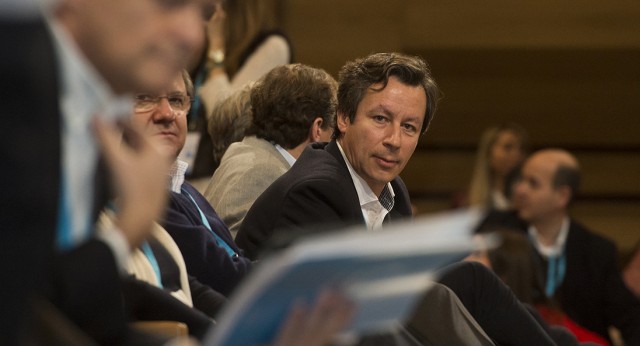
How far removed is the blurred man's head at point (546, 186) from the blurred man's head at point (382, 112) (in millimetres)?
2420

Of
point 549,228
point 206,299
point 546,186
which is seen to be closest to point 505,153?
point 546,186

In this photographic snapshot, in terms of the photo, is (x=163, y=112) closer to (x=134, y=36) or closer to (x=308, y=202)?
(x=308, y=202)

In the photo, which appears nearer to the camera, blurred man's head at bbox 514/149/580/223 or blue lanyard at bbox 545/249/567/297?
blue lanyard at bbox 545/249/567/297

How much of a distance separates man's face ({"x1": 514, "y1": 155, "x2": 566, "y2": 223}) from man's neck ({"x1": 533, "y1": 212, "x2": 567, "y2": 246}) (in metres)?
0.02

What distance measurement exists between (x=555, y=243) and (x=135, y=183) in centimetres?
444

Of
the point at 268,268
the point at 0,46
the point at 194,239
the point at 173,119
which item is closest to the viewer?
the point at 0,46

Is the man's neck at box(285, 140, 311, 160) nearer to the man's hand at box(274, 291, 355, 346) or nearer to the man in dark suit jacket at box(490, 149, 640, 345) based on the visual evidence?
the man in dark suit jacket at box(490, 149, 640, 345)

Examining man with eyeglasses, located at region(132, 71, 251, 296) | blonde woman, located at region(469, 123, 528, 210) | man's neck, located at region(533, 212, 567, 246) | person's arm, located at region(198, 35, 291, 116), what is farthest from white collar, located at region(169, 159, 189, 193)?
blonde woman, located at region(469, 123, 528, 210)

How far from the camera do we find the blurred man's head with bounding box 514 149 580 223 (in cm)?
564

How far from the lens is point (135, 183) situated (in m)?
1.28

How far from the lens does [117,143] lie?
4.17ft

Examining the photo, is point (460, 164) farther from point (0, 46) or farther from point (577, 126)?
point (0, 46)

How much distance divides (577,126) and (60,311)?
6749 millimetres

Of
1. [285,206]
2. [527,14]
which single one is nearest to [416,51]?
[527,14]
